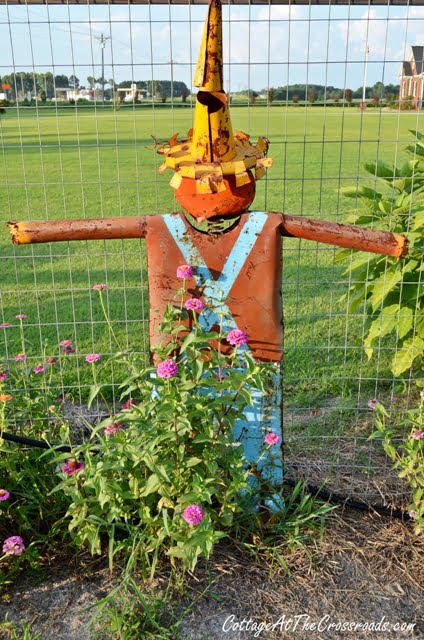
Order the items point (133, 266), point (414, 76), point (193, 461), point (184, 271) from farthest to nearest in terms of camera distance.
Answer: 1. point (133, 266)
2. point (414, 76)
3. point (184, 271)
4. point (193, 461)

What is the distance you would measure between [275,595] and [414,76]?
1.99m

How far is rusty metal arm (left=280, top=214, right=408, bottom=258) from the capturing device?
7.54 ft

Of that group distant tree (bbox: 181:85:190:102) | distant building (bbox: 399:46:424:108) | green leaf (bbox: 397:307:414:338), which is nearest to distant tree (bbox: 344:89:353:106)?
distant building (bbox: 399:46:424:108)

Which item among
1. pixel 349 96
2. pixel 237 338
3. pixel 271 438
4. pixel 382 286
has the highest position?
pixel 349 96

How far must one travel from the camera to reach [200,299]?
2402mm

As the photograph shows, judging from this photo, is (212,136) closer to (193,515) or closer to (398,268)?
(193,515)

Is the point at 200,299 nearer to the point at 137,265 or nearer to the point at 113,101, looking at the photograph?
the point at 113,101

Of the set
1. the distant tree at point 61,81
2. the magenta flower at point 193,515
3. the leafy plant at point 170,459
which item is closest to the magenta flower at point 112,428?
the leafy plant at point 170,459

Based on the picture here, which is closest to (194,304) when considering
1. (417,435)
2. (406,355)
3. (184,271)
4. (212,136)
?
(184,271)

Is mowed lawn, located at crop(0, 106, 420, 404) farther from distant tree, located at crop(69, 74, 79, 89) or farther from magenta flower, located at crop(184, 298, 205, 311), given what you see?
magenta flower, located at crop(184, 298, 205, 311)

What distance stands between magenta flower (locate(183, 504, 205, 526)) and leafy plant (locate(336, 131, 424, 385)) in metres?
1.43

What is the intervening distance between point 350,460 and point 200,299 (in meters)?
1.16

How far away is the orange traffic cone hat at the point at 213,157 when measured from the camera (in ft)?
7.11

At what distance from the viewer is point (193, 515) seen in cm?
198
